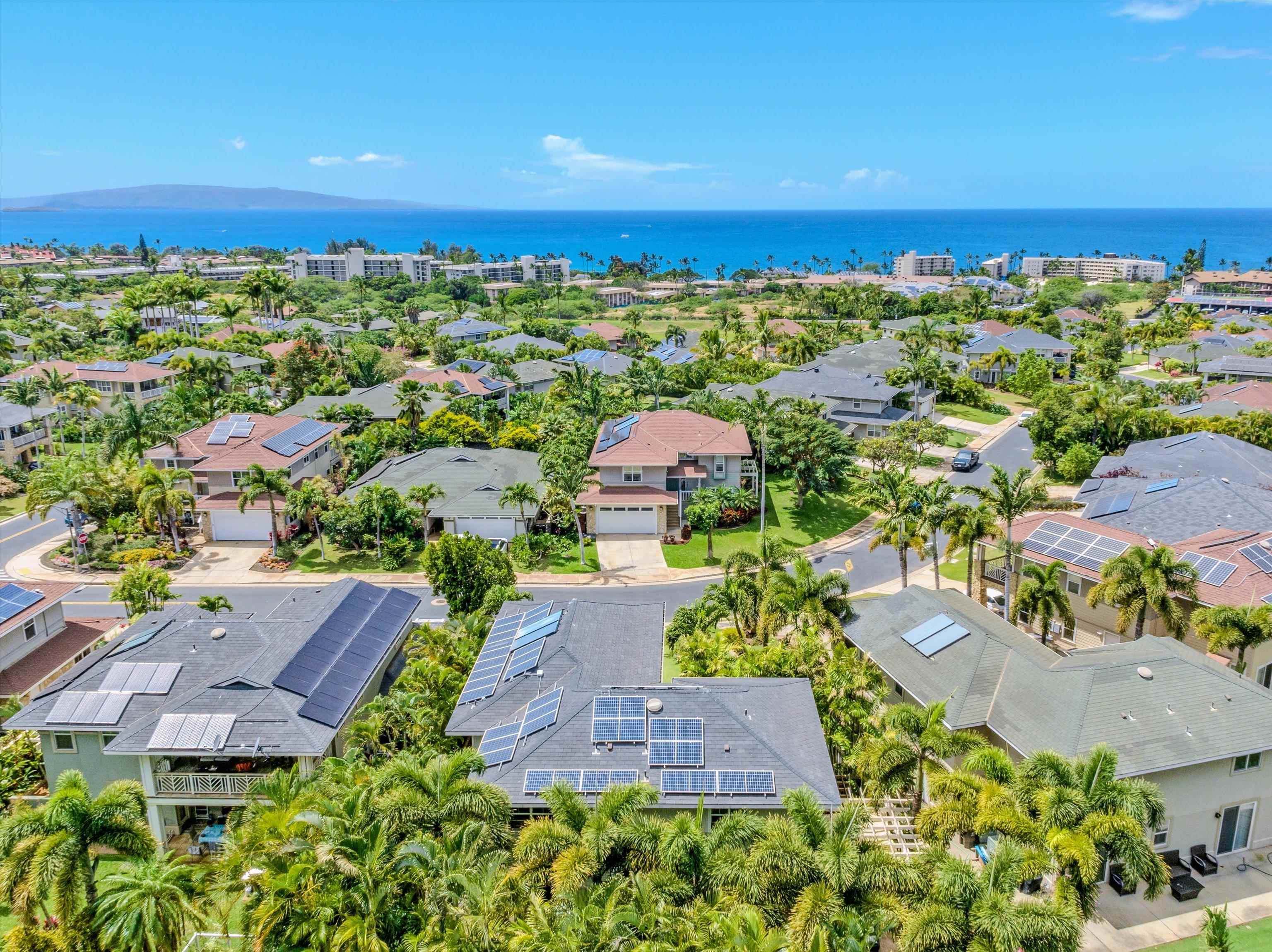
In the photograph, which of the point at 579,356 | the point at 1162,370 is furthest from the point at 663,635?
the point at 1162,370

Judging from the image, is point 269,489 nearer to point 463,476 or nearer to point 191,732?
point 463,476

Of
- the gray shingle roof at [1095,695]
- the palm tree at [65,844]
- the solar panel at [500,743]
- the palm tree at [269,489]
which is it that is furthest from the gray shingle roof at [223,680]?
the gray shingle roof at [1095,695]

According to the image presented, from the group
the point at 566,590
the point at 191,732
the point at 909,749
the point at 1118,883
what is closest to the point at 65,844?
the point at 191,732

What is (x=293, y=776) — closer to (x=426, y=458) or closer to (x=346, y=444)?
(x=426, y=458)

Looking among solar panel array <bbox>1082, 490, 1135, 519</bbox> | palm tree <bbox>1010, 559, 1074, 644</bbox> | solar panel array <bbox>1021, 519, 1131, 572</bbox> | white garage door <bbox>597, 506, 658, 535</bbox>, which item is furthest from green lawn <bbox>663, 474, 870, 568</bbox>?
palm tree <bbox>1010, 559, 1074, 644</bbox>

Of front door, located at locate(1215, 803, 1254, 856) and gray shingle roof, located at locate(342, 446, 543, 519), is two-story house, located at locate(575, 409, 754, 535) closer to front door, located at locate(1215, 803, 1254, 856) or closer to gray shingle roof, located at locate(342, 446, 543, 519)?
gray shingle roof, located at locate(342, 446, 543, 519)

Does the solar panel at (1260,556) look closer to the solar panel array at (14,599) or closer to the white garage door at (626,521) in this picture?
the white garage door at (626,521)
